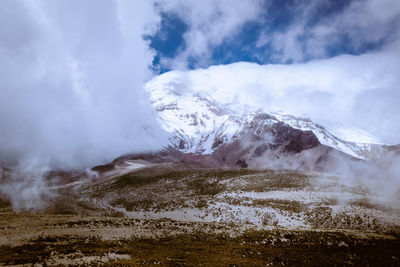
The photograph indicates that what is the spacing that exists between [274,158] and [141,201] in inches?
5991

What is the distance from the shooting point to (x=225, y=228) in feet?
104

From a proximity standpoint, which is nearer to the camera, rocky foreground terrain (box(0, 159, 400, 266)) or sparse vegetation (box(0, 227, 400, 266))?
sparse vegetation (box(0, 227, 400, 266))

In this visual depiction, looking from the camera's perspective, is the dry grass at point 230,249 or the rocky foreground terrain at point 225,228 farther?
the rocky foreground terrain at point 225,228

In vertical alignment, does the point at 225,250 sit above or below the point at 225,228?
above

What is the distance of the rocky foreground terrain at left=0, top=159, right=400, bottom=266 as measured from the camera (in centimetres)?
2155

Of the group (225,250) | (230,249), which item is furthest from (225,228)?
(225,250)

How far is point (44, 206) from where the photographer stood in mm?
62281

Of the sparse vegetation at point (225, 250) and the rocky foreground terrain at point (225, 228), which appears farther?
the rocky foreground terrain at point (225, 228)

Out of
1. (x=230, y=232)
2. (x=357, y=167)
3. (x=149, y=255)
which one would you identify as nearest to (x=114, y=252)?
(x=149, y=255)

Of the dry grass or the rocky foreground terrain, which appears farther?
the rocky foreground terrain

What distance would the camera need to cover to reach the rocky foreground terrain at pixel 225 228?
2155cm

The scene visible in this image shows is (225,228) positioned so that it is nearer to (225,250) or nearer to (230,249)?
(230,249)

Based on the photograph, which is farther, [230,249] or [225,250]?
[230,249]

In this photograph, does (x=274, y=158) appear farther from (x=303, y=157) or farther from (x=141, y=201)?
(x=141, y=201)
